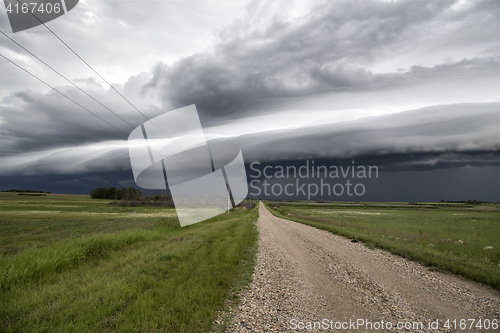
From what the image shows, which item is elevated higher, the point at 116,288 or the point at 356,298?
the point at 116,288

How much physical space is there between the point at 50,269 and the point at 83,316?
5069 mm

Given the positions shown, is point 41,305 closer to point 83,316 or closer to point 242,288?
point 83,316

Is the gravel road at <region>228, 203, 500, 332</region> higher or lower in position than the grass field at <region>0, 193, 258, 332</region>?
lower

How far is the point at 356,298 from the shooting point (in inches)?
273

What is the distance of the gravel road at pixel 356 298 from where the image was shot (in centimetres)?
557

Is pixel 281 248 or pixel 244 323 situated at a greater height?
pixel 244 323

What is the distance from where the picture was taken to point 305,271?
978 centimetres

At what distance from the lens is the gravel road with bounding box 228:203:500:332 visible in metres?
5.57

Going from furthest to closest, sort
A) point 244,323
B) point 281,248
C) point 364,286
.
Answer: point 281,248
point 364,286
point 244,323

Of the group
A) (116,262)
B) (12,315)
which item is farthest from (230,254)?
(12,315)

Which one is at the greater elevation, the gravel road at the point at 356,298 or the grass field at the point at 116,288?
the grass field at the point at 116,288

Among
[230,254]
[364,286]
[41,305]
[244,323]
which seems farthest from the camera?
[230,254]

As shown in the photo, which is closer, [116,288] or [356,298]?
[356,298]

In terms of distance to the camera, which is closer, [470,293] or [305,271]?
[470,293]
